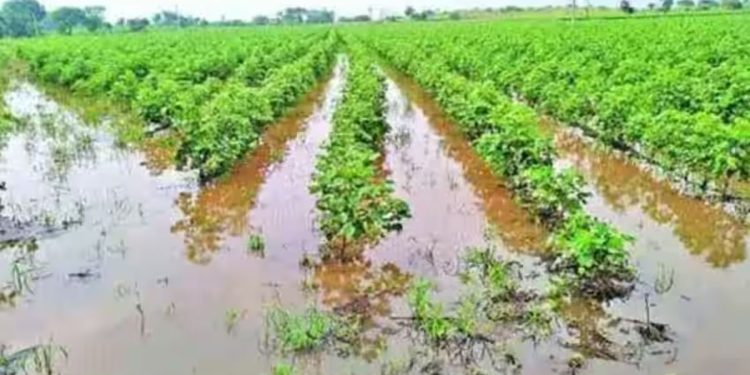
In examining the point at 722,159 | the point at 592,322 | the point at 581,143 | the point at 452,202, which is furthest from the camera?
the point at 581,143

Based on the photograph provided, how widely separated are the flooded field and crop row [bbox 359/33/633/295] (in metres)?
0.29

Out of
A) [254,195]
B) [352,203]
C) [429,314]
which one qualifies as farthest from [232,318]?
[254,195]

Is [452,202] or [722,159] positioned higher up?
[722,159]

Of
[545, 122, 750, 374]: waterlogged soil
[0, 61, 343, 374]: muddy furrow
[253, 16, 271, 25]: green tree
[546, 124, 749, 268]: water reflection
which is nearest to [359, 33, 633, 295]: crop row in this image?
[545, 122, 750, 374]: waterlogged soil

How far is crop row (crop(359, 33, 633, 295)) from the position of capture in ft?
27.6

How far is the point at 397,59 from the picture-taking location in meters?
33.3

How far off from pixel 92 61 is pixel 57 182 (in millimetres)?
17232

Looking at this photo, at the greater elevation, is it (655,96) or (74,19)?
(655,96)

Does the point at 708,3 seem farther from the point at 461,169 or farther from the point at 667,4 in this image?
the point at 461,169

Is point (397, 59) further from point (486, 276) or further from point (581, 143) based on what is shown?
point (486, 276)

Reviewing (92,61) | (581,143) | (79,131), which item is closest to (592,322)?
(581,143)

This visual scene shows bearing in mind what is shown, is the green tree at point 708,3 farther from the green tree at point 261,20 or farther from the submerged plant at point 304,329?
the submerged plant at point 304,329

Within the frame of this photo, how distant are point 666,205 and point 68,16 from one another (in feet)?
366

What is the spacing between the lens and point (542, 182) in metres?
10.3
